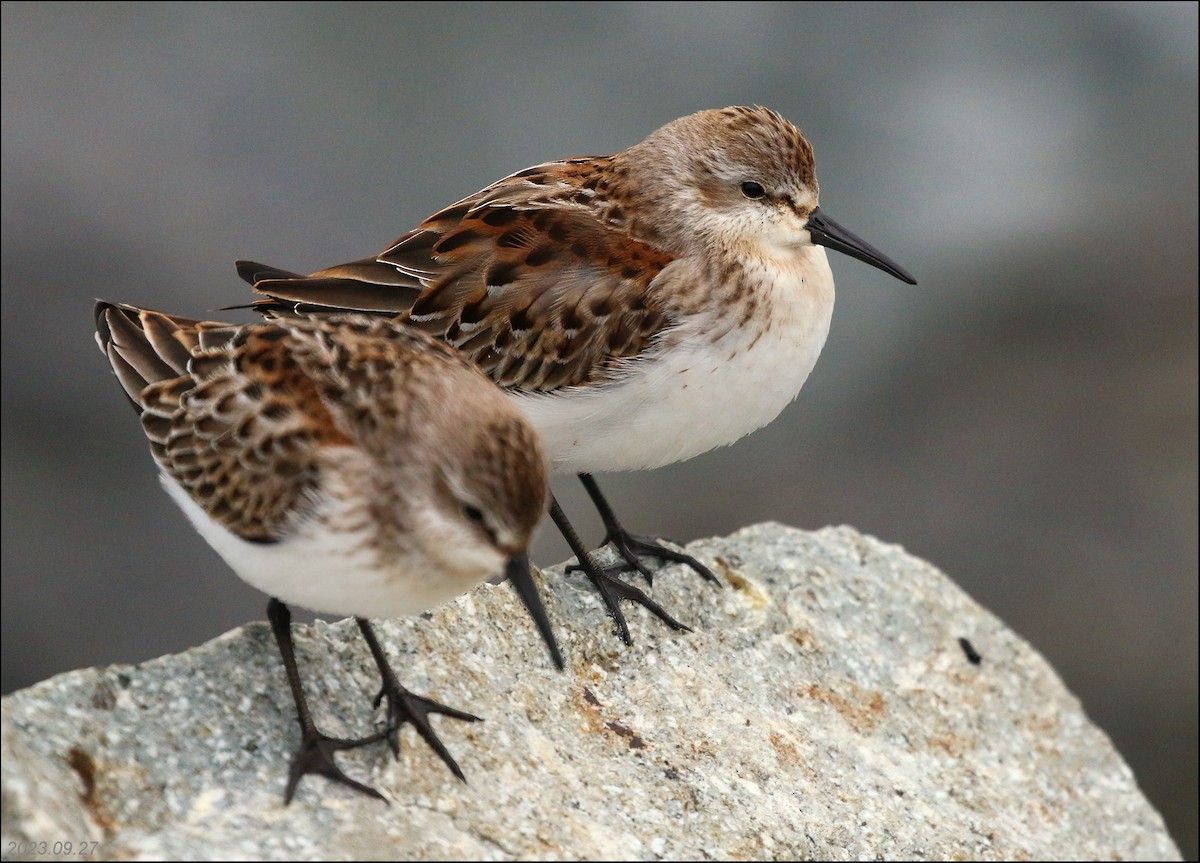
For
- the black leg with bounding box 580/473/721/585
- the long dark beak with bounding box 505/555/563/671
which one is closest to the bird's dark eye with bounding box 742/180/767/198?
the black leg with bounding box 580/473/721/585

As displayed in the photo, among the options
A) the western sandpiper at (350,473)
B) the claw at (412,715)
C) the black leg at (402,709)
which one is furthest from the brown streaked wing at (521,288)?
the claw at (412,715)

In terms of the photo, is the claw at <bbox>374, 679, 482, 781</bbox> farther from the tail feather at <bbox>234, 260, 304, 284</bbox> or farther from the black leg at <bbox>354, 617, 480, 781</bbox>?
the tail feather at <bbox>234, 260, 304, 284</bbox>

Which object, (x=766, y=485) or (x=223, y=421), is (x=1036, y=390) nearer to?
(x=766, y=485)

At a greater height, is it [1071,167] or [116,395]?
[1071,167]

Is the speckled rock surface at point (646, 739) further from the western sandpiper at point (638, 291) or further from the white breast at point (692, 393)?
the white breast at point (692, 393)

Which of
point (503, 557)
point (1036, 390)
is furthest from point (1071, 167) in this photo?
point (503, 557)
